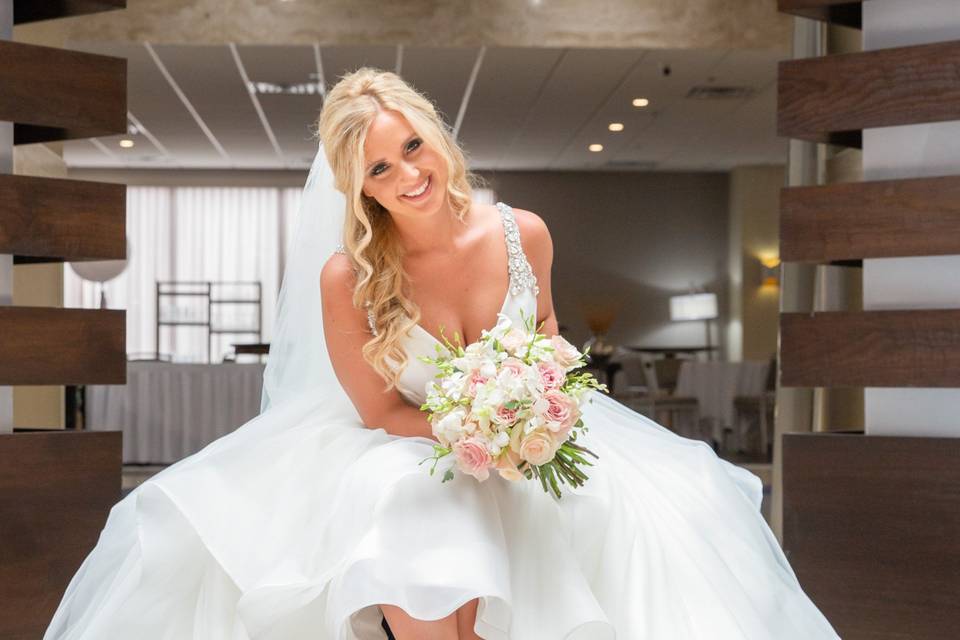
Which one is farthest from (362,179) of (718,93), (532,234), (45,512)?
(718,93)

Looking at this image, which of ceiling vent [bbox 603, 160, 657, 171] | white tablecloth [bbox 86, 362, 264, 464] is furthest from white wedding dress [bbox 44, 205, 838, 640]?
ceiling vent [bbox 603, 160, 657, 171]

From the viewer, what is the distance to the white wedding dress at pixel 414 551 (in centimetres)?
196

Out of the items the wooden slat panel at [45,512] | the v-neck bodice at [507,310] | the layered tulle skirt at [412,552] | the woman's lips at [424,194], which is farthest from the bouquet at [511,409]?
the wooden slat panel at [45,512]

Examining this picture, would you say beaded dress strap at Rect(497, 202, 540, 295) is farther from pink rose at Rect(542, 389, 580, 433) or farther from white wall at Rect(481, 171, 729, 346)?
white wall at Rect(481, 171, 729, 346)

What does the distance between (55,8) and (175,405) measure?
6.22 metres

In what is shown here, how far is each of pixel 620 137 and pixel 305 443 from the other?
37.6 ft

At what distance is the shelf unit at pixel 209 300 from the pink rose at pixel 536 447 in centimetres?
1384

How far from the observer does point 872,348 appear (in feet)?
10.7

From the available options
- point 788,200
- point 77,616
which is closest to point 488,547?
point 77,616

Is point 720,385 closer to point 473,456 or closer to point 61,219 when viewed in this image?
point 61,219

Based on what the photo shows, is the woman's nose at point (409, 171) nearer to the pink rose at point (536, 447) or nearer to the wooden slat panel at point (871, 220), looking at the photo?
the pink rose at point (536, 447)

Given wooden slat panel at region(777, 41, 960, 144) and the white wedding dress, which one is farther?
wooden slat panel at region(777, 41, 960, 144)

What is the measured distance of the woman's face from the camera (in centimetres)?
242

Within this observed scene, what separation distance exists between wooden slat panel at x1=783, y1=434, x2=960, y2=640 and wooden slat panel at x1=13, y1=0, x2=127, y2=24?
2597 millimetres
